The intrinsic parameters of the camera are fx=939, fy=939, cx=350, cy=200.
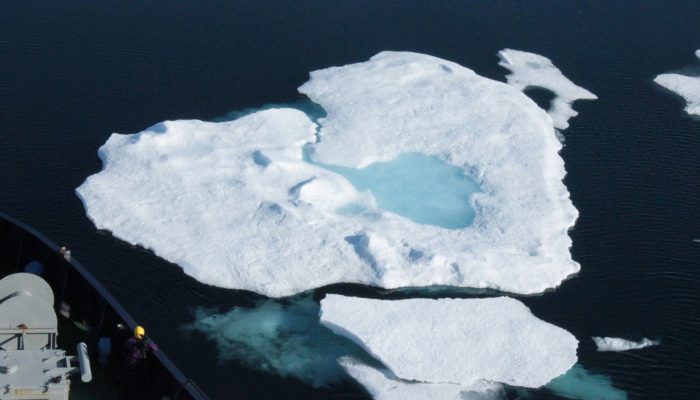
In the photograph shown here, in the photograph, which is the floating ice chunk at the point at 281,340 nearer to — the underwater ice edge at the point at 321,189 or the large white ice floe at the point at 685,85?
the underwater ice edge at the point at 321,189

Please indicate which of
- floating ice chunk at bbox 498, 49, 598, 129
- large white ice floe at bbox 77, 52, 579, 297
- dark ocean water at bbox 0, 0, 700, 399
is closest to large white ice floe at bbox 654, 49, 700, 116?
dark ocean water at bbox 0, 0, 700, 399

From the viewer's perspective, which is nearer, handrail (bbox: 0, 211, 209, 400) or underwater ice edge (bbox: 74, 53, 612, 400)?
handrail (bbox: 0, 211, 209, 400)

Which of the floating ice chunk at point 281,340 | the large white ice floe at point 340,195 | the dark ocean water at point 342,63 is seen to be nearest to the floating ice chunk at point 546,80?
the dark ocean water at point 342,63

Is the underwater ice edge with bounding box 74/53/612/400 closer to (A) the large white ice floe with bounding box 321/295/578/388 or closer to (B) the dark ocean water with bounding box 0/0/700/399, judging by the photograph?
(B) the dark ocean water with bounding box 0/0/700/399

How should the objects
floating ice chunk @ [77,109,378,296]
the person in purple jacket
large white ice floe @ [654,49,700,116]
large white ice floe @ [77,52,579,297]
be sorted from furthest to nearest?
large white ice floe @ [654,49,700,116]
large white ice floe @ [77,52,579,297]
floating ice chunk @ [77,109,378,296]
the person in purple jacket

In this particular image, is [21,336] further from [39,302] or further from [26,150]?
[26,150]
